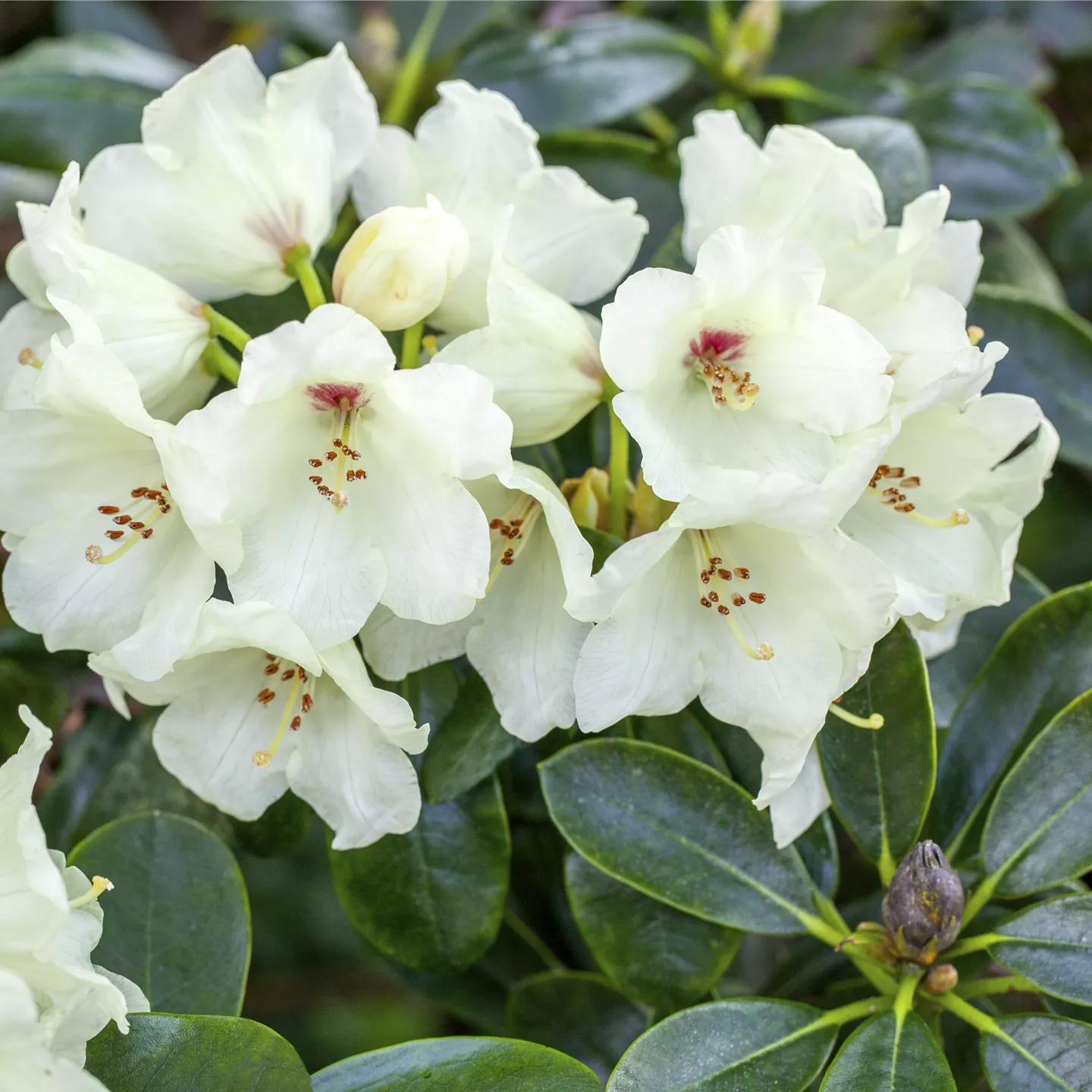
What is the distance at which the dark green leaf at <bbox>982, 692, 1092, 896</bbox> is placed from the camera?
96 centimetres

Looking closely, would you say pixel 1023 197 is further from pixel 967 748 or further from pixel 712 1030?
pixel 712 1030

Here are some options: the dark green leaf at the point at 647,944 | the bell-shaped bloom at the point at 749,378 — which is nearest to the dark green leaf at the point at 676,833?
the dark green leaf at the point at 647,944

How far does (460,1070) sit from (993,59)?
154cm

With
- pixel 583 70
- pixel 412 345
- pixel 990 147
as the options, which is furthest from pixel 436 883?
pixel 990 147

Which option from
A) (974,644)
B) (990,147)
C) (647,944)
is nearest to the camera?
(647,944)

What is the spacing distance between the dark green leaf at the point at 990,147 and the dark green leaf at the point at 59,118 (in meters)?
0.98

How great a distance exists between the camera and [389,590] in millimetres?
857

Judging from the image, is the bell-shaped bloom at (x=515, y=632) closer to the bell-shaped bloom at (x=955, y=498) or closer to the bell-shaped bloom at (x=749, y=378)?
the bell-shaped bloom at (x=749, y=378)

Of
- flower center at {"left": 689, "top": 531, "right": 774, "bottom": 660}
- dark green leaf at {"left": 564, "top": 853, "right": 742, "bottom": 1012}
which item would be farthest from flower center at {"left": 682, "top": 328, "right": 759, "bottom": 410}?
dark green leaf at {"left": 564, "top": 853, "right": 742, "bottom": 1012}

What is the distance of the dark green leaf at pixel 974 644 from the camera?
1.16 meters

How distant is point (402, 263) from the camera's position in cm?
88

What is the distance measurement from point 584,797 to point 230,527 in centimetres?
36

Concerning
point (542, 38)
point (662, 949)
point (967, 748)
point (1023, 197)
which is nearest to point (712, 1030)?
point (662, 949)

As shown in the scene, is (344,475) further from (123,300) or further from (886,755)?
(886,755)
